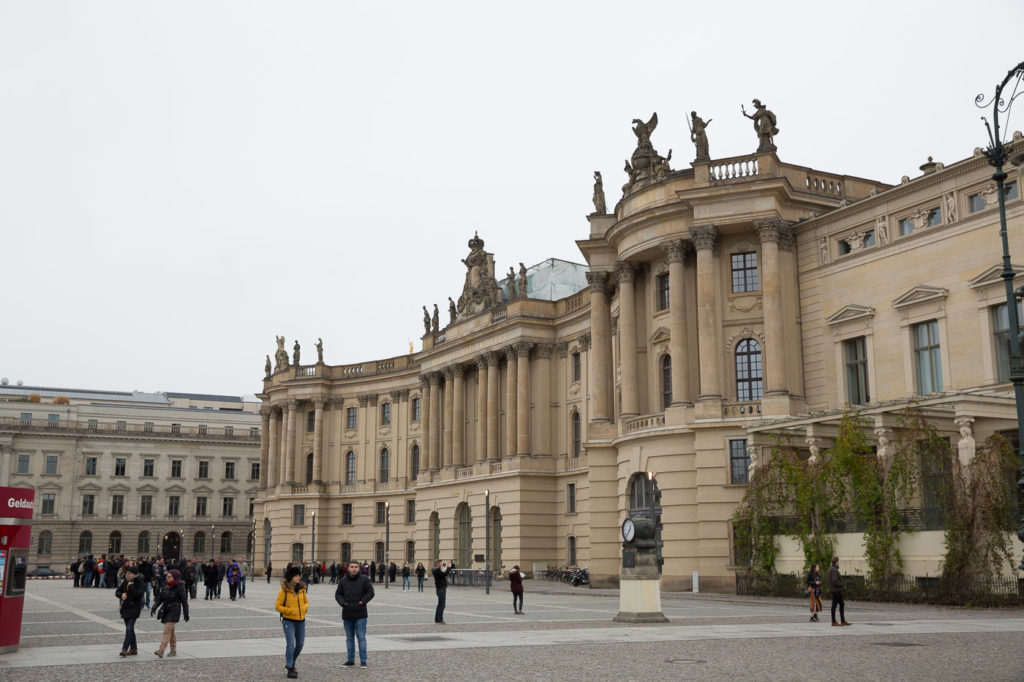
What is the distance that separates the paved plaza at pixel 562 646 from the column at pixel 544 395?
30958mm

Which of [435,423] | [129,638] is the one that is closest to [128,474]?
[435,423]

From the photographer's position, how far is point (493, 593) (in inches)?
1876

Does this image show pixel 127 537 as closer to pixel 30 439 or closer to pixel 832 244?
pixel 30 439

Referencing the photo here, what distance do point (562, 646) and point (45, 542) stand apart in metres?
97.4

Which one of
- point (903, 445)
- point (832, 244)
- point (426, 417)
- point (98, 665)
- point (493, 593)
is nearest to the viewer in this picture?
point (98, 665)

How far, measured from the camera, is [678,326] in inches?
1767

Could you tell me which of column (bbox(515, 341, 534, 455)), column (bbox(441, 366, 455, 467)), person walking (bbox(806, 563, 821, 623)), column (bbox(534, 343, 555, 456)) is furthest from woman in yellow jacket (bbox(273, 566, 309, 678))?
column (bbox(441, 366, 455, 467))

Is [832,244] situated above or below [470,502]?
above

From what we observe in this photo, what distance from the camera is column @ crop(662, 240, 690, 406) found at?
44.5m

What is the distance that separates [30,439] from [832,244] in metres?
89.1

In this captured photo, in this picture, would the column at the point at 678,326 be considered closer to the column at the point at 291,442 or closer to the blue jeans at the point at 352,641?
the blue jeans at the point at 352,641

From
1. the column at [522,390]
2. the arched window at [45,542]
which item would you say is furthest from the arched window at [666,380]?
the arched window at [45,542]

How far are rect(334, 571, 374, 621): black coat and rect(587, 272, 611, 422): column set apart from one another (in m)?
34.0

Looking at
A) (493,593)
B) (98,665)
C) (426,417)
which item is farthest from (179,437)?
(98,665)
